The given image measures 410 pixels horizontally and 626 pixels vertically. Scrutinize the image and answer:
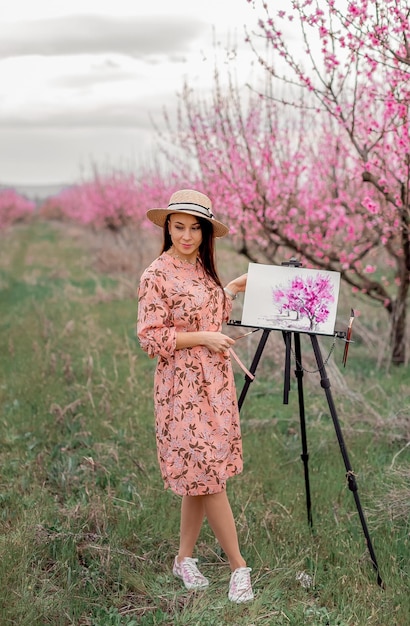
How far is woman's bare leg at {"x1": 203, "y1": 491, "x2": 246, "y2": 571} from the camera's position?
3166 millimetres

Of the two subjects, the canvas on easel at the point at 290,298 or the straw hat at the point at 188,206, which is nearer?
the straw hat at the point at 188,206

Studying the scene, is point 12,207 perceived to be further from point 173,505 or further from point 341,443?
point 341,443

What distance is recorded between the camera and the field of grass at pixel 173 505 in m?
3.13

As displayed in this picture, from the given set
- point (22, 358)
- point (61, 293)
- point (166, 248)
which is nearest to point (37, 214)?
point (61, 293)

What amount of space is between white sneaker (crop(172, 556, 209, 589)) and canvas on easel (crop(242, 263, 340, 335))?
46.1 inches

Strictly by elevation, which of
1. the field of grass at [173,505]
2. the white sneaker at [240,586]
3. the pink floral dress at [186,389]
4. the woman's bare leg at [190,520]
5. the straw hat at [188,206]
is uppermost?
the straw hat at [188,206]

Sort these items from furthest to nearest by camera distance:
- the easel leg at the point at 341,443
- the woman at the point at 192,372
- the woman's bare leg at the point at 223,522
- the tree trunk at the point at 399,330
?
the tree trunk at the point at 399,330, the easel leg at the point at 341,443, the woman's bare leg at the point at 223,522, the woman at the point at 192,372

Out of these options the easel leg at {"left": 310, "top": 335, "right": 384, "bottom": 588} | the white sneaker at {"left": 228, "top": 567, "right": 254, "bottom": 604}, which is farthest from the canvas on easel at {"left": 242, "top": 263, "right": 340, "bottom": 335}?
the white sneaker at {"left": 228, "top": 567, "right": 254, "bottom": 604}

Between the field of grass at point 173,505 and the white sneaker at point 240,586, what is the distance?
55 millimetres

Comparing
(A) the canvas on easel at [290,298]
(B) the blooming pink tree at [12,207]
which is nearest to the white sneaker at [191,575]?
(A) the canvas on easel at [290,298]

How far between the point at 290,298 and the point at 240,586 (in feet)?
4.37

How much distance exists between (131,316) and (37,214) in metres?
70.2

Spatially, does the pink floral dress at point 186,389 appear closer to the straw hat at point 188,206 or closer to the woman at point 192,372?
the woman at point 192,372

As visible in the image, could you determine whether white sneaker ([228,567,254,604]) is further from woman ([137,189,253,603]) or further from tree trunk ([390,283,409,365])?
tree trunk ([390,283,409,365])
